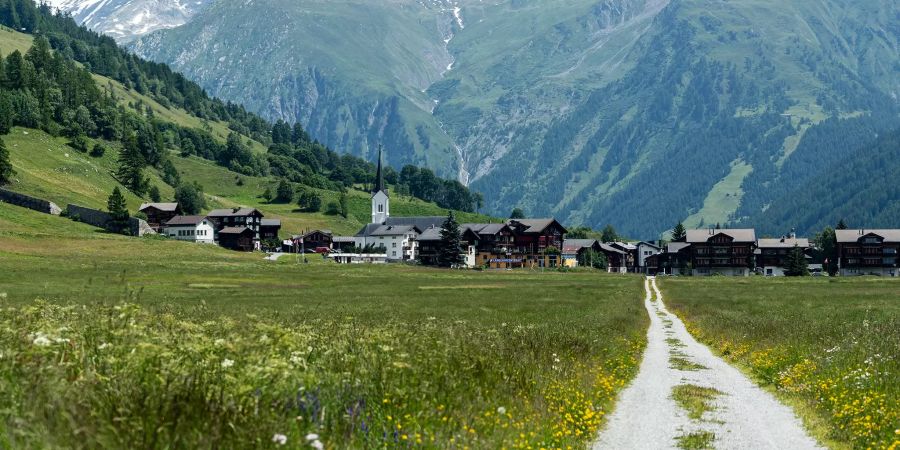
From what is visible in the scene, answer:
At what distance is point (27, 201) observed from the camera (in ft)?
518

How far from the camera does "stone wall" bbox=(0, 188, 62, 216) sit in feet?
516

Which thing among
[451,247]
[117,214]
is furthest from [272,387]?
[451,247]

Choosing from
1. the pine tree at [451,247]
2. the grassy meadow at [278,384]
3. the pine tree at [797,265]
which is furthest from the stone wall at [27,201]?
the pine tree at [797,265]

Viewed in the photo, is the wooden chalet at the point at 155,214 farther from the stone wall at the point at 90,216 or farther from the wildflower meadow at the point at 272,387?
the wildflower meadow at the point at 272,387

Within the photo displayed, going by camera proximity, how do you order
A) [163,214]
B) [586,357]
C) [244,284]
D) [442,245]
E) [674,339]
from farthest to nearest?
[163,214] < [442,245] < [244,284] < [674,339] < [586,357]

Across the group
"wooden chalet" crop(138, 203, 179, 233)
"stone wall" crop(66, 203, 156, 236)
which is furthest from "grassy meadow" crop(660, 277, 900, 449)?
"wooden chalet" crop(138, 203, 179, 233)

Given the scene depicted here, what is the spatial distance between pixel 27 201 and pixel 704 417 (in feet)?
522

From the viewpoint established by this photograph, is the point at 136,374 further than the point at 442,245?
No

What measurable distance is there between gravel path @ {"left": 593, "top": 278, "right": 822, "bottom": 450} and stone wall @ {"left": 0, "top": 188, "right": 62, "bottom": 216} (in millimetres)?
148336

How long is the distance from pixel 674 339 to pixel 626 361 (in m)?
14.4

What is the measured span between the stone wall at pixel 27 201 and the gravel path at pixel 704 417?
148m

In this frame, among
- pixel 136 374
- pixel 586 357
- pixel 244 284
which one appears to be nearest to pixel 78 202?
pixel 244 284

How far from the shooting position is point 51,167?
627 feet

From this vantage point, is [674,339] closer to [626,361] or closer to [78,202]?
[626,361]
